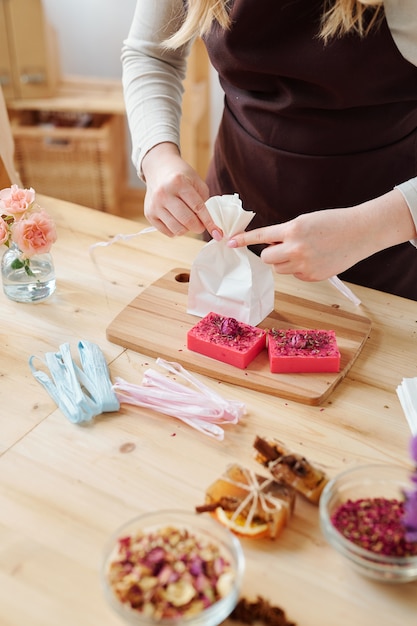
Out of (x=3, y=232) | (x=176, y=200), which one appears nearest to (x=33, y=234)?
(x=3, y=232)

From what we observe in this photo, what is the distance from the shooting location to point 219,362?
1124 millimetres

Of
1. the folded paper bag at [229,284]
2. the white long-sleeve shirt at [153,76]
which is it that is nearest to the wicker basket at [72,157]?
the white long-sleeve shirt at [153,76]

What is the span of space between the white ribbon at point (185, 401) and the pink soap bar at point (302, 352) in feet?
0.35

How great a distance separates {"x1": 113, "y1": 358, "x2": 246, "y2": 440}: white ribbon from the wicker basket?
1.96 metres

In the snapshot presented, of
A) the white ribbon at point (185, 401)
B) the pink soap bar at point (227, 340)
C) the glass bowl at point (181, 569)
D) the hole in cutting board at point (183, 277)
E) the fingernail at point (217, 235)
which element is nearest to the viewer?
the glass bowl at point (181, 569)

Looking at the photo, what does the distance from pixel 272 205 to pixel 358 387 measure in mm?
499

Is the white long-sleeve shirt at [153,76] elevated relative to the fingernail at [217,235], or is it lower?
elevated

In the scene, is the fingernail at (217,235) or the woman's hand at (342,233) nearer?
the woman's hand at (342,233)

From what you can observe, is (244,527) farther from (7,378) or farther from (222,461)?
(7,378)

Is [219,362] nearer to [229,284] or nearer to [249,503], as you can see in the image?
[229,284]

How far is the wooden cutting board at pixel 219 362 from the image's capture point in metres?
1.07

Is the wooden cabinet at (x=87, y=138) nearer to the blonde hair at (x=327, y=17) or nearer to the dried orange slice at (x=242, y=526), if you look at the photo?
the blonde hair at (x=327, y=17)

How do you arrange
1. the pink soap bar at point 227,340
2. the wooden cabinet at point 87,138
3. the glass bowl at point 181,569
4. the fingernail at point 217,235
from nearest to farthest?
the glass bowl at point 181,569 < the pink soap bar at point 227,340 < the fingernail at point 217,235 < the wooden cabinet at point 87,138

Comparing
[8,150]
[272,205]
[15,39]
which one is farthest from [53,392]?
[15,39]
